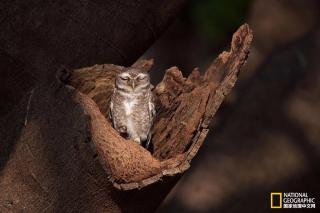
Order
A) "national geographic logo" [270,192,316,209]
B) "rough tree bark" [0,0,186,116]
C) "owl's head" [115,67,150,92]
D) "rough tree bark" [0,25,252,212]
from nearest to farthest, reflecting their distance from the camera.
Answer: "rough tree bark" [0,25,252,212]
"rough tree bark" [0,0,186,116]
"owl's head" [115,67,150,92]
"national geographic logo" [270,192,316,209]

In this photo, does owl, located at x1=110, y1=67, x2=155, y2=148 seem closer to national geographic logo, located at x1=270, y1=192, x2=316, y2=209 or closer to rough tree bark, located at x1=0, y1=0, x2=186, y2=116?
rough tree bark, located at x1=0, y1=0, x2=186, y2=116

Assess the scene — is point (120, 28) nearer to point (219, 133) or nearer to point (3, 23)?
point (3, 23)

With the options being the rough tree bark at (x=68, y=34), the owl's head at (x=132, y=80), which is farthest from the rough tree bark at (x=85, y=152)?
the owl's head at (x=132, y=80)

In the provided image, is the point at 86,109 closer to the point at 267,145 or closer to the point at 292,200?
the point at 267,145

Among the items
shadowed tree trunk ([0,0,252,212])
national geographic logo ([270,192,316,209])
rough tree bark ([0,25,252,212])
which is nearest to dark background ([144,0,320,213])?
national geographic logo ([270,192,316,209])

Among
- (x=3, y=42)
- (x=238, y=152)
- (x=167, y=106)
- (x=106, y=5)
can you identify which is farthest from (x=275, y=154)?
(x=3, y=42)

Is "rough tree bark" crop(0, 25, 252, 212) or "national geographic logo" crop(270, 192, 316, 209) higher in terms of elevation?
"national geographic logo" crop(270, 192, 316, 209)

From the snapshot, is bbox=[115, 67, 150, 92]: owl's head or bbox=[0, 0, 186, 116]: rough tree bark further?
bbox=[115, 67, 150, 92]: owl's head
